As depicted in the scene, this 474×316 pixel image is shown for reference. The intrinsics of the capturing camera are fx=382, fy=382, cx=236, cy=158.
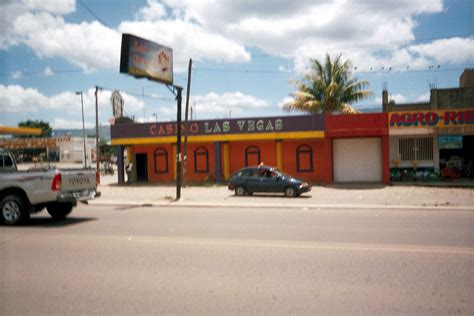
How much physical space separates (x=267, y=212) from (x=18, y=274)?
8216 mm

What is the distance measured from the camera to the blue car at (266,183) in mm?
17453

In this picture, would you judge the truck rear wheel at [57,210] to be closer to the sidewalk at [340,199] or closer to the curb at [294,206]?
the curb at [294,206]

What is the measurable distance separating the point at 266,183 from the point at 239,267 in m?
12.0

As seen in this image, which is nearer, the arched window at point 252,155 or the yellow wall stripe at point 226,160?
the arched window at point 252,155

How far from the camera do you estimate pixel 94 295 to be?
4980mm

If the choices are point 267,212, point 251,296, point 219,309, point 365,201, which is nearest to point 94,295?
point 219,309

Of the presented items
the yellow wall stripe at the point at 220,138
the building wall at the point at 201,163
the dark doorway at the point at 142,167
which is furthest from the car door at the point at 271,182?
the dark doorway at the point at 142,167

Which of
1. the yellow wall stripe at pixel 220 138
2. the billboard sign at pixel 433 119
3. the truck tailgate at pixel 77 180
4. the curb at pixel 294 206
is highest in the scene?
the billboard sign at pixel 433 119

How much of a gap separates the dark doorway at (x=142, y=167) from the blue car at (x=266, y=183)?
36.3 feet

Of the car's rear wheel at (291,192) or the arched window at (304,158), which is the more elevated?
the arched window at (304,158)

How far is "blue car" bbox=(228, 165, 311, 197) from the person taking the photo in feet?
57.3

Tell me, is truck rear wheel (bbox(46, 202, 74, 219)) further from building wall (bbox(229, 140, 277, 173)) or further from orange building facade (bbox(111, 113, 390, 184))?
building wall (bbox(229, 140, 277, 173))

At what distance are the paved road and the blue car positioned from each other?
6972mm

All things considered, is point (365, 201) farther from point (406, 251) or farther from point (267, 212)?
point (406, 251)
